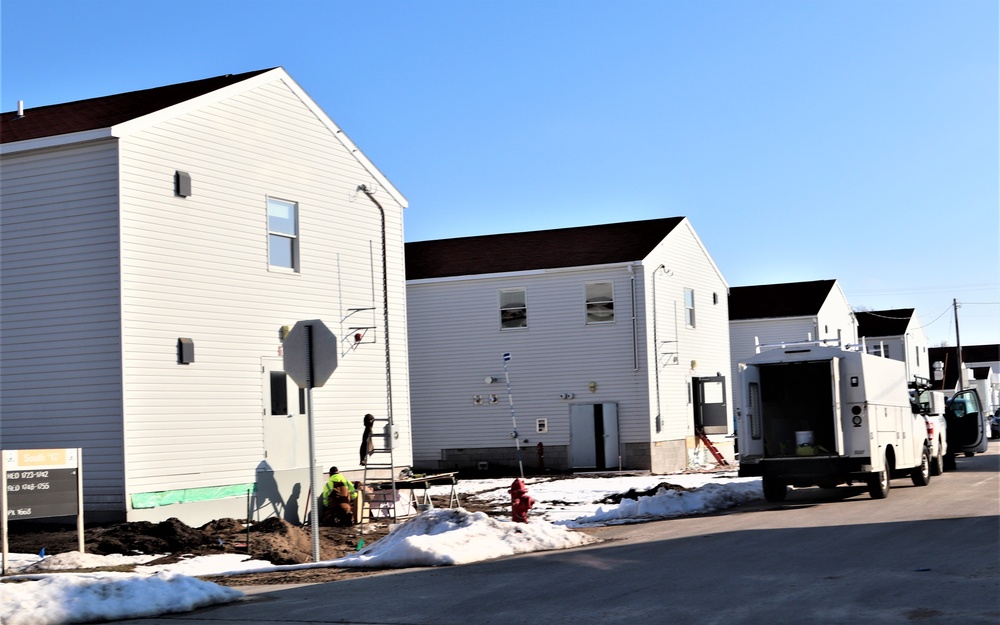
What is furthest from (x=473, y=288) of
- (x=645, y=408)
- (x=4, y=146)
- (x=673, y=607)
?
(x=673, y=607)

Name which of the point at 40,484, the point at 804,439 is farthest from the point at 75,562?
the point at 804,439

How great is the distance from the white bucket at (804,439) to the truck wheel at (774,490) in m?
0.87

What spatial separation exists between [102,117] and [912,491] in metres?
16.7

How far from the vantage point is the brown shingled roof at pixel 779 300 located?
54.4m

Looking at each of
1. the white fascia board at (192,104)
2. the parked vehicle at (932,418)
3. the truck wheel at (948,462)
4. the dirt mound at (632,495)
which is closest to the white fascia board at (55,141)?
the white fascia board at (192,104)

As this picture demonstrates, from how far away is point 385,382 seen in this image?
23750 mm

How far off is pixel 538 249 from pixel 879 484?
62.7 feet

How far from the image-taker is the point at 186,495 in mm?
18359

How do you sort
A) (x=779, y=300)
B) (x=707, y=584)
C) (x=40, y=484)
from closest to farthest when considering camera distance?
(x=707, y=584) < (x=40, y=484) < (x=779, y=300)

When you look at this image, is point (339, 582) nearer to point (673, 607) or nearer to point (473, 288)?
point (673, 607)

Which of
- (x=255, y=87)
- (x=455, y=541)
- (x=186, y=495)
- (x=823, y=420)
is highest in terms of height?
(x=255, y=87)

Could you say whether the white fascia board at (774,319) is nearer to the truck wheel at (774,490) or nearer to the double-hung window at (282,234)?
the truck wheel at (774,490)

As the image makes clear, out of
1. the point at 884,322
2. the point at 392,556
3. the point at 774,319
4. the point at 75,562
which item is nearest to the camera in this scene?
the point at 392,556

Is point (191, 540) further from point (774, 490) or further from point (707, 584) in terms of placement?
point (774, 490)
